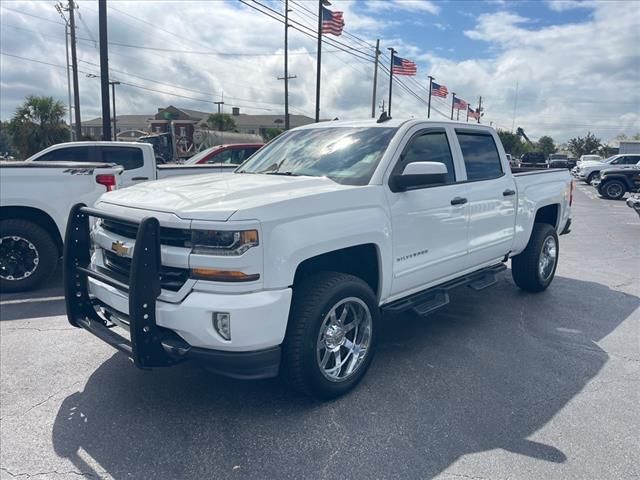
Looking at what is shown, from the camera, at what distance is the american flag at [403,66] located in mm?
31500

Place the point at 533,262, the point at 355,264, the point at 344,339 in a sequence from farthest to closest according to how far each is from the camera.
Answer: the point at 533,262, the point at 355,264, the point at 344,339

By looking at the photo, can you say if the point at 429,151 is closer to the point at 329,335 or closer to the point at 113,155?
the point at 329,335

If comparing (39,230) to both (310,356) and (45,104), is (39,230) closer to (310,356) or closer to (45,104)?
(310,356)

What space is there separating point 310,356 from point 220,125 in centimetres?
6448

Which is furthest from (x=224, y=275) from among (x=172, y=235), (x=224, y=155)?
(x=224, y=155)

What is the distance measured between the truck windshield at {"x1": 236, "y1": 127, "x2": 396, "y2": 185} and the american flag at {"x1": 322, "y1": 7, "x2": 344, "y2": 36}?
73.1ft

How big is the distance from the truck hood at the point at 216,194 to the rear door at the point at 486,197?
176cm

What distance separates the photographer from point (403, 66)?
31.8 metres

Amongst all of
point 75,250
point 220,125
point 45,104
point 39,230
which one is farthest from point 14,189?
point 220,125

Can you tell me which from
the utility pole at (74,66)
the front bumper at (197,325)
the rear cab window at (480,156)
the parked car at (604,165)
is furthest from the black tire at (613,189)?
the utility pole at (74,66)

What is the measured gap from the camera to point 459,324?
518 centimetres

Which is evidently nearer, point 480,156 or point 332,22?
point 480,156

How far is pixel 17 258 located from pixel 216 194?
438cm

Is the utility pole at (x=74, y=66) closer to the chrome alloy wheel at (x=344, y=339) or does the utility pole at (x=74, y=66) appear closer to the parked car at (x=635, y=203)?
the parked car at (x=635, y=203)
